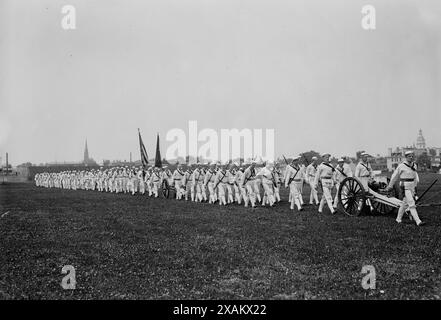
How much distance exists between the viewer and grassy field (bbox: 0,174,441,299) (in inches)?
211

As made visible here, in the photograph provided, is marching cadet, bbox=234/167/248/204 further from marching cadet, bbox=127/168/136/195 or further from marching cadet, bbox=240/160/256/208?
marching cadet, bbox=127/168/136/195

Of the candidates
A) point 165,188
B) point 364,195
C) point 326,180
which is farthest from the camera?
point 165,188

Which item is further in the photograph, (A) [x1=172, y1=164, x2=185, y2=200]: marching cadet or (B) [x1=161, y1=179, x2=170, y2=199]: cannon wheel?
(B) [x1=161, y1=179, x2=170, y2=199]: cannon wheel

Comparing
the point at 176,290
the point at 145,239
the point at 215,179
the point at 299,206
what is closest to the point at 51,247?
the point at 145,239

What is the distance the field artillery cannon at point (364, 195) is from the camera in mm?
11086

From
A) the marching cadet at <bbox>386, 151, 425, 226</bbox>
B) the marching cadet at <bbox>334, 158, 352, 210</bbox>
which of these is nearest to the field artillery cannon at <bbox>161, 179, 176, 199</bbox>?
the marching cadet at <bbox>334, 158, 352, 210</bbox>

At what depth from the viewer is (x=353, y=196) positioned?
11.7m

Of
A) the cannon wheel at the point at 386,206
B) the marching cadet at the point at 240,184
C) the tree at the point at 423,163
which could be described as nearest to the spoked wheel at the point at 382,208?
the cannon wheel at the point at 386,206

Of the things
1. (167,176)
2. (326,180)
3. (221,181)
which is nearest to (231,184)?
(221,181)

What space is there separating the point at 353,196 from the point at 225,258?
5.89 metres

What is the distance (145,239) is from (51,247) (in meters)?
1.90

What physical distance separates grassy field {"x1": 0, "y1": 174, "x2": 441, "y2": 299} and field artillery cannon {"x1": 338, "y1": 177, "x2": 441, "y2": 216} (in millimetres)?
457

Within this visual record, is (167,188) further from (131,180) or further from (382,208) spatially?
(382,208)
